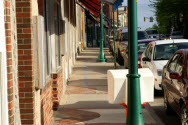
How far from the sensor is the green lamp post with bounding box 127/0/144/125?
17.3 feet

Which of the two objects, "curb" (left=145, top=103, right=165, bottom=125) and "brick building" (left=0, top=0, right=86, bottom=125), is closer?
"brick building" (left=0, top=0, right=86, bottom=125)

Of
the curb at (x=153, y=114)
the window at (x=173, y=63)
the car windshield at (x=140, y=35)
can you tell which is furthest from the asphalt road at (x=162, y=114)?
the car windshield at (x=140, y=35)

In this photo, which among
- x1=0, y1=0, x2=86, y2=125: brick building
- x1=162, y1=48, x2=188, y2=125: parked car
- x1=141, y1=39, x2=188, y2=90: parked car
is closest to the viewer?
x1=0, y1=0, x2=86, y2=125: brick building

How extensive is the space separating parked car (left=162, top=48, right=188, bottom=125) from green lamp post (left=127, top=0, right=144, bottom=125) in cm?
147

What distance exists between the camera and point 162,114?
930cm

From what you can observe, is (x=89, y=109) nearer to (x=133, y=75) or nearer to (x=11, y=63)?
(x=133, y=75)

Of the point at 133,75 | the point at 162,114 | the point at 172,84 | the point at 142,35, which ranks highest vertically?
the point at 142,35

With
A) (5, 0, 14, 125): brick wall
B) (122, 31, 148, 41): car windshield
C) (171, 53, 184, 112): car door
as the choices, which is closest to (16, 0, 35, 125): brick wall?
(5, 0, 14, 125): brick wall

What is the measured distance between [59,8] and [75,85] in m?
3.99

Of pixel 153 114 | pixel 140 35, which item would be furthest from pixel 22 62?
pixel 140 35

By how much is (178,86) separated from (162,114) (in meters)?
2.09

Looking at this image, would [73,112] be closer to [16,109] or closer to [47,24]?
[47,24]

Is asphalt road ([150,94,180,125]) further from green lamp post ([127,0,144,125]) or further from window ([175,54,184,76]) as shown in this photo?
green lamp post ([127,0,144,125])

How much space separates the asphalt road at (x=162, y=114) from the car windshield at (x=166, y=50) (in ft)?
4.39
